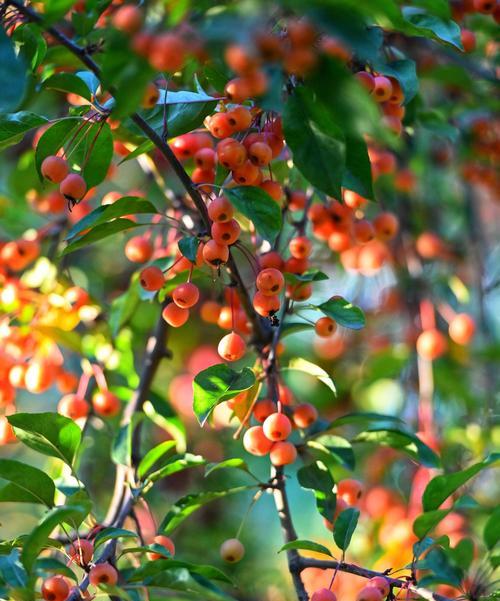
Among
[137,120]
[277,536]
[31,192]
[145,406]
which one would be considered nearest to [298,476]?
[145,406]

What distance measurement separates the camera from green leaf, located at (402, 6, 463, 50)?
1.11 m

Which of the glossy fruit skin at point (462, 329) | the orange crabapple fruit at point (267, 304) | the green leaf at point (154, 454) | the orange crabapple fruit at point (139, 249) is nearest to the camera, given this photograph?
the orange crabapple fruit at point (267, 304)

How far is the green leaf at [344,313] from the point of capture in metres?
1.14

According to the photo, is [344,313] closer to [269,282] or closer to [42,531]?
[269,282]

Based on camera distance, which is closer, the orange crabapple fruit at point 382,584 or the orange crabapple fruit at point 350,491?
the orange crabapple fruit at point 382,584

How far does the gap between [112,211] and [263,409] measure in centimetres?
39

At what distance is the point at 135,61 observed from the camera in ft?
2.35

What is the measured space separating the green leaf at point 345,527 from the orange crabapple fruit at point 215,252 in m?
0.42

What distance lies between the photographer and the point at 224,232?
40.6 inches

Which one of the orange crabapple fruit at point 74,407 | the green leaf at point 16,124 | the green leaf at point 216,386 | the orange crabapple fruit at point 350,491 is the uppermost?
the green leaf at point 16,124

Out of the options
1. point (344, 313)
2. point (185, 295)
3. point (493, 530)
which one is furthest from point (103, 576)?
point (493, 530)


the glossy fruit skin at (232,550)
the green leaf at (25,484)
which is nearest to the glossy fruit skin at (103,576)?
the green leaf at (25,484)

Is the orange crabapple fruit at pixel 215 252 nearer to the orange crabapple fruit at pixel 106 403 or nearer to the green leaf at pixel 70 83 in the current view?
the green leaf at pixel 70 83

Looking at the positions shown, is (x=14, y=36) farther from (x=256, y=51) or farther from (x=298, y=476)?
(x=298, y=476)
